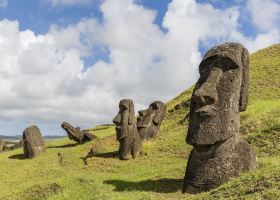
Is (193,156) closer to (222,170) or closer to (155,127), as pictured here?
(222,170)

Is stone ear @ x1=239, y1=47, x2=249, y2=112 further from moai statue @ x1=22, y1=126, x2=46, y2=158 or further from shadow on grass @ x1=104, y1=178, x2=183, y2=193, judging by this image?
moai statue @ x1=22, y1=126, x2=46, y2=158

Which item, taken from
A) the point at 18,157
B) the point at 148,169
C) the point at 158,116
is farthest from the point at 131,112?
the point at 18,157

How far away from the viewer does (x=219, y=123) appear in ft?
55.0

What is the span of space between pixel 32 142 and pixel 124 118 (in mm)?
8355

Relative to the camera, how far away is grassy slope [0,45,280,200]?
1413cm

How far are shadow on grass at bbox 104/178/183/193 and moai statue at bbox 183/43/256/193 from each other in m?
1.11

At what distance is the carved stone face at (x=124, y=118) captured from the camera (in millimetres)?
30875

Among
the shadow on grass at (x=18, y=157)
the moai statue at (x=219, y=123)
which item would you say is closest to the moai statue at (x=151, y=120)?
the shadow on grass at (x=18, y=157)

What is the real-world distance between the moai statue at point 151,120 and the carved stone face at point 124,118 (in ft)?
14.8

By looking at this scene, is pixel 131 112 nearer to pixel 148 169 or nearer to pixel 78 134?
pixel 148 169

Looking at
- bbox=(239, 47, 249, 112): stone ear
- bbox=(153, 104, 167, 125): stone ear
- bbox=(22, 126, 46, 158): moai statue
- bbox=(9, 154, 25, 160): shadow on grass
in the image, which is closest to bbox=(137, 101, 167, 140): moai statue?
bbox=(153, 104, 167, 125): stone ear

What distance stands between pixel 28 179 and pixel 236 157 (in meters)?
14.3

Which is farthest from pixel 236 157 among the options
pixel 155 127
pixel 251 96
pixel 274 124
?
pixel 251 96

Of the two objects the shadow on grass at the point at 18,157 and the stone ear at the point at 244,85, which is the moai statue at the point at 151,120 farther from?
the stone ear at the point at 244,85
